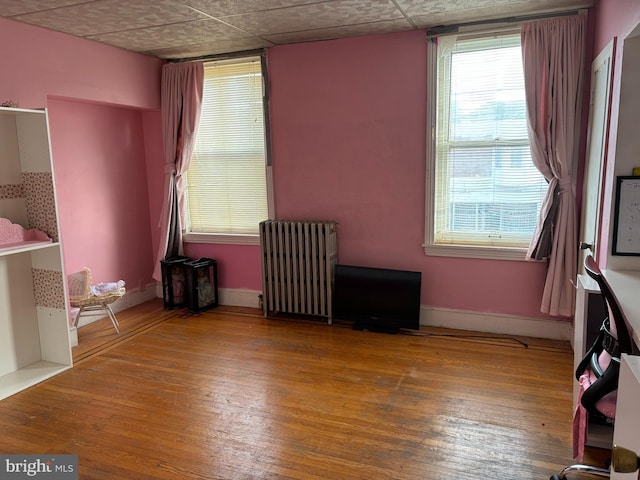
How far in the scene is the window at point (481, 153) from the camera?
364cm

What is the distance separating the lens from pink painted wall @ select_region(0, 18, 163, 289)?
11.4 feet

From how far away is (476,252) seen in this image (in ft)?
12.8

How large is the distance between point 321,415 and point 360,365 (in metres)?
0.72

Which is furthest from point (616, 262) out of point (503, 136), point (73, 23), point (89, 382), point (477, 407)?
point (73, 23)

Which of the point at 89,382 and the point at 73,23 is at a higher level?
the point at 73,23

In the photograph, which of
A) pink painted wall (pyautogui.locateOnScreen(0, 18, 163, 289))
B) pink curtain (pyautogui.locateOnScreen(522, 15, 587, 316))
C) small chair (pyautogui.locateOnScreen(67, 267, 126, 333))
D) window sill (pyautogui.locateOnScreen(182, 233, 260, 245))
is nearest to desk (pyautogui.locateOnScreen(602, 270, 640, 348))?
pink curtain (pyautogui.locateOnScreen(522, 15, 587, 316))

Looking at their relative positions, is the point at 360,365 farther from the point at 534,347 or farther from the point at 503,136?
the point at 503,136

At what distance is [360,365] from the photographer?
3400 millimetres

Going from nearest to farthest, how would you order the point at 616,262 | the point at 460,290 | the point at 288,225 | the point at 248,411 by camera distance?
the point at 616,262 < the point at 248,411 < the point at 460,290 < the point at 288,225

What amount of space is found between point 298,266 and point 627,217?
256cm

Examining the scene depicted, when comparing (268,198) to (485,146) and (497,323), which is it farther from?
(497,323)

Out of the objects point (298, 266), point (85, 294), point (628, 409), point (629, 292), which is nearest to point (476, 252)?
point (298, 266)

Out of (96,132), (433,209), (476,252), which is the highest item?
(96,132)

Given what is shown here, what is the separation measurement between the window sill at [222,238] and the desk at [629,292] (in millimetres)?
3035
